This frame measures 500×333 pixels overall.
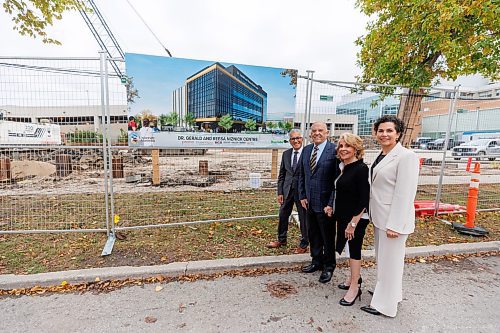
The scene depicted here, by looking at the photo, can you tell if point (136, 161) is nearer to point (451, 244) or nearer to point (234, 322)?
point (234, 322)

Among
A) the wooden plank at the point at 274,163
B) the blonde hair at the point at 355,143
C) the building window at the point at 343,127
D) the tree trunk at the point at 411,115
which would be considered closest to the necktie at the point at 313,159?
the blonde hair at the point at 355,143

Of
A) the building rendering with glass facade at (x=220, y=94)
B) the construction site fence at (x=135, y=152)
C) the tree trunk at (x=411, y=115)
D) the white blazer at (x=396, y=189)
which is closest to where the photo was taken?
the white blazer at (x=396, y=189)

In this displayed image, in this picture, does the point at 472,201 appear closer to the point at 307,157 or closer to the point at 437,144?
the point at 437,144

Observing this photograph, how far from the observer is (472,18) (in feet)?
17.4

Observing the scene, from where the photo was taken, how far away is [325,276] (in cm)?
309

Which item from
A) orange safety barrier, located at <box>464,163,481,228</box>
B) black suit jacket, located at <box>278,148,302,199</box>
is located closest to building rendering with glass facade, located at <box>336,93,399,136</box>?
black suit jacket, located at <box>278,148,302,199</box>

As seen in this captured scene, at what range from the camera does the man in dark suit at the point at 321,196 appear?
2.96 metres

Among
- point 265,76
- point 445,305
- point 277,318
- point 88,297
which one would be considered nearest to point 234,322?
point 277,318

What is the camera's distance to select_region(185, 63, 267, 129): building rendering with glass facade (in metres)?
4.30

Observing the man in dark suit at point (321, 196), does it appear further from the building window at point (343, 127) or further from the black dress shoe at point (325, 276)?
the building window at point (343, 127)

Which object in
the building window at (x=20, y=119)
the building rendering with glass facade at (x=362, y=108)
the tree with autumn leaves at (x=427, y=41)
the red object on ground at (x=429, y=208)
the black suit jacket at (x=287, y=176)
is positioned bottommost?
the red object on ground at (x=429, y=208)

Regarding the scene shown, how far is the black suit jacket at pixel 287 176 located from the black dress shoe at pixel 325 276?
46.2 inches

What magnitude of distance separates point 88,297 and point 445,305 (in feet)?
12.8

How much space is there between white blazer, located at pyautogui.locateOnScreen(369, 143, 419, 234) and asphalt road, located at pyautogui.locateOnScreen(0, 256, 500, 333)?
98 centimetres
